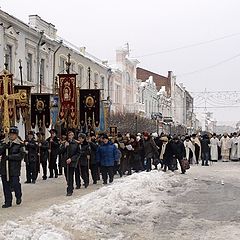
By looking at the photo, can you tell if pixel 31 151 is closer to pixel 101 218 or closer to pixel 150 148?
pixel 150 148

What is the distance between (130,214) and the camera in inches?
405

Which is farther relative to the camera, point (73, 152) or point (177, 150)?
point (177, 150)

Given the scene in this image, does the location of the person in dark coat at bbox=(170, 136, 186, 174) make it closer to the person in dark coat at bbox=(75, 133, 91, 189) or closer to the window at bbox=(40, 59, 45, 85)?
the person in dark coat at bbox=(75, 133, 91, 189)

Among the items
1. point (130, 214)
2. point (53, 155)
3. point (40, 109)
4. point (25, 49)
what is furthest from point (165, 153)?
point (25, 49)

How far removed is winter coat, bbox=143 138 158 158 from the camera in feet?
64.3

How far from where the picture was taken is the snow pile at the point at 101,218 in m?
8.12

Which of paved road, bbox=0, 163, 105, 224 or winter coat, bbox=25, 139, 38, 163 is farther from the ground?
winter coat, bbox=25, 139, 38, 163

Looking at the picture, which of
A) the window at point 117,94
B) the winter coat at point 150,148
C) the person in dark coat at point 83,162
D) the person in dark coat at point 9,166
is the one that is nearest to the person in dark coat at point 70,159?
the person in dark coat at point 83,162

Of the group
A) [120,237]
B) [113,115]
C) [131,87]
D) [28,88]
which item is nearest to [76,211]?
[120,237]

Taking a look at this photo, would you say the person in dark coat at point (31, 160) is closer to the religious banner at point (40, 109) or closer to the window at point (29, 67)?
the religious banner at point (40, 109)

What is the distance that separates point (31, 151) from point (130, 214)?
676 cm

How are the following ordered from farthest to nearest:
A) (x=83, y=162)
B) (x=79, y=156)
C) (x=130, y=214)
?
(x=83, y=162) < (x=79, y=156) < (x=130, y=214)

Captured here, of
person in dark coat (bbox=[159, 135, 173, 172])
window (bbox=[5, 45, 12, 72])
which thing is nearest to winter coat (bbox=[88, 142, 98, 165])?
person in dark coat (bbox=[159, 135, 173, 172])

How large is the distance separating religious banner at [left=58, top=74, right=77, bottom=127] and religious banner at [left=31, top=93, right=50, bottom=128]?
0.68 m
